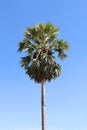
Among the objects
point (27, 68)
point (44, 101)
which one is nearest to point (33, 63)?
point (27, 68)

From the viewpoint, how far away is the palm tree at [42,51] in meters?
38.7

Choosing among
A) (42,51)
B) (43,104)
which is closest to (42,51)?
(42,51)

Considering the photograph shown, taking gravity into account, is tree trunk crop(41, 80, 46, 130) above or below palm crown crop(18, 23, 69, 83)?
below

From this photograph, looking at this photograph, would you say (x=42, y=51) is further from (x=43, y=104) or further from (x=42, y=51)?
(x=43, y=104)

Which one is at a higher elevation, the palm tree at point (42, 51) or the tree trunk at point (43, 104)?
the palm tree at point (42, 51)

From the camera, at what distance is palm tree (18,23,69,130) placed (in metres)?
38.7

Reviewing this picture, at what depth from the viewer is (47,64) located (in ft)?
128

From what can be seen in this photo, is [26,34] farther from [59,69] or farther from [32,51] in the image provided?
[59,69]

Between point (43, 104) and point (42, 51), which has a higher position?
point (42, 51)

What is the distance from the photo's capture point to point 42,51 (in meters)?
39.5

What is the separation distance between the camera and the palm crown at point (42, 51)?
3869 centimetres

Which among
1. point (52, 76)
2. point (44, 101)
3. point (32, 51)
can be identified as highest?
point (32, 51)

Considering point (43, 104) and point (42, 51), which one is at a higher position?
point (42, 51)

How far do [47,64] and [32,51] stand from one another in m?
2.10
